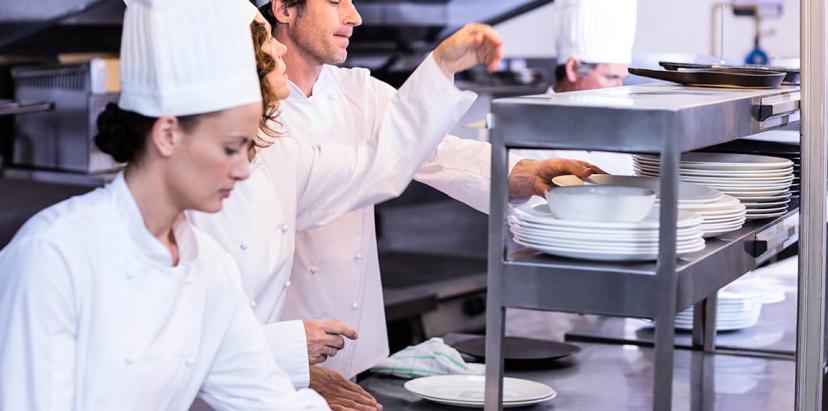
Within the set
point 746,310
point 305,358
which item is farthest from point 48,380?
point 746,310

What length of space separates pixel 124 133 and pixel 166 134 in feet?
0.24

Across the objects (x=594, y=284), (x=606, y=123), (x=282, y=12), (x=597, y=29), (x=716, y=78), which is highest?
(x=597, y=29)

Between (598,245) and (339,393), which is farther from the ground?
(598,245)

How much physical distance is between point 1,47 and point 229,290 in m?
2.26

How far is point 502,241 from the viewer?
1.31 metres

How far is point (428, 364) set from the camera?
6.67 feet

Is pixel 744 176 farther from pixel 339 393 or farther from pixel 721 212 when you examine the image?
pixel 339 393

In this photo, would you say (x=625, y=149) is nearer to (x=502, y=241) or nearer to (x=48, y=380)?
(x=502, y=241)

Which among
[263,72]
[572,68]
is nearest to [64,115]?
[572,68]

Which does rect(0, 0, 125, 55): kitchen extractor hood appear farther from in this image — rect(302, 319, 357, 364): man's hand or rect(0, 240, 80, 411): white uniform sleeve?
rect(0, 240, 80, 411): white uniform sleeve

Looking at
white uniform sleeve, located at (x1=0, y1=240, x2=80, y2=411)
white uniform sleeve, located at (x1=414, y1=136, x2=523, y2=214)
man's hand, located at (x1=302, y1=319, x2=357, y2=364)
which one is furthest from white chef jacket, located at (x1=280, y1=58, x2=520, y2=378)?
white uniform sleeve, located at (x1=0, y1=240, x2=80, y2=411)

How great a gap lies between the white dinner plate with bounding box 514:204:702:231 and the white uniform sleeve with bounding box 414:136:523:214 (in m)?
0.80

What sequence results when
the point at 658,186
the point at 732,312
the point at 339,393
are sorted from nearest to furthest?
the point at 658,186 → the point at 339,393 → the point at 732,312

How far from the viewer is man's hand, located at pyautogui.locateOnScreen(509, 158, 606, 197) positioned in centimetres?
186
